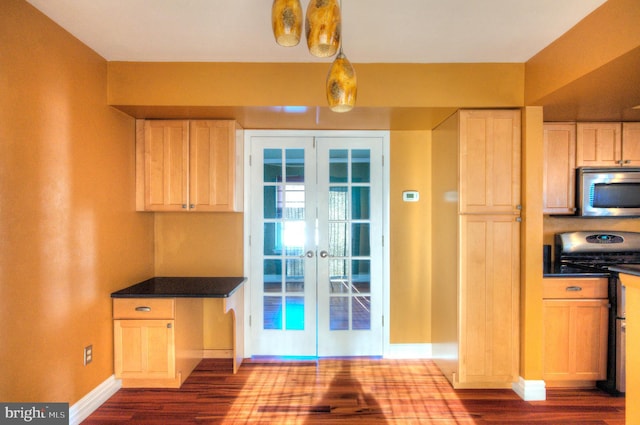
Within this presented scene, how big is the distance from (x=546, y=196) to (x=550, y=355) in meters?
1.30

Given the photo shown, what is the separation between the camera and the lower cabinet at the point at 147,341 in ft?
8.88

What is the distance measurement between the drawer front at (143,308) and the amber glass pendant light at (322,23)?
2.28m

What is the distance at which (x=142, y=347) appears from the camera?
8.95 ft

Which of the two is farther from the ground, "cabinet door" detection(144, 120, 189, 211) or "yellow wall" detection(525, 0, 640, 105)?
"yellow wall" detection(525, 0, 640, 105)

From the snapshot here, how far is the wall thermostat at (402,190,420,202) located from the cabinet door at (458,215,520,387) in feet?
2.41

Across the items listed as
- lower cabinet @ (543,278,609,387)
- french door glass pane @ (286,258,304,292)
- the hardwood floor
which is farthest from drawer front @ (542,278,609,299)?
french door glass pane @ (286,258,304,292)

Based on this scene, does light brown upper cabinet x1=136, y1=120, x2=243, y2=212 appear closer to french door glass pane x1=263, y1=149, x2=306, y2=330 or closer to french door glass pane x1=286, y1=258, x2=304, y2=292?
french door glass pane x1=263, y1=149, x2=306, y2=330

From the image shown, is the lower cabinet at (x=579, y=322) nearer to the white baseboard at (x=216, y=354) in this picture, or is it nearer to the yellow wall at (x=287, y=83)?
the yellow wall at (x=287, y=83)

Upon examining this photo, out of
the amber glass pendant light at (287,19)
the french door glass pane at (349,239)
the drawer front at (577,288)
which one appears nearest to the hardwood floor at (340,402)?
the french door glass pane at (349,239)

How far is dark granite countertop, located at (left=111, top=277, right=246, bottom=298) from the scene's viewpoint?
267 centimetres

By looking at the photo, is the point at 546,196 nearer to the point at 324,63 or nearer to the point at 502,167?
the point at 502,167

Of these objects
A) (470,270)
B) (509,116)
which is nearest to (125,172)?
(470,270)

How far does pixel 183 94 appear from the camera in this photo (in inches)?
104

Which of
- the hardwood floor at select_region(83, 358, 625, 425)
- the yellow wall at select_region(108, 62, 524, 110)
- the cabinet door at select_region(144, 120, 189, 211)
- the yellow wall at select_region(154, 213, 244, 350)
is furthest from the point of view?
the yellow wall at select_region(154, 213, 244, 350)
